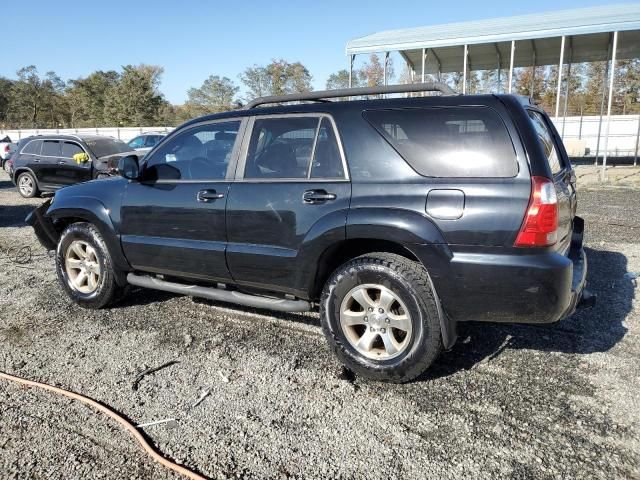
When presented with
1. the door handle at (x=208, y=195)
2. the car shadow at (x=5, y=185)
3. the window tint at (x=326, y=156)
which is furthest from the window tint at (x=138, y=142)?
the window tint at (x=326, y=156)

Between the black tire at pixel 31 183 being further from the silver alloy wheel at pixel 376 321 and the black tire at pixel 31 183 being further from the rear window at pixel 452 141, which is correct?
the rear window at pixel 452 141

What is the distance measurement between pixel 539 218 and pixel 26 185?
13.7m

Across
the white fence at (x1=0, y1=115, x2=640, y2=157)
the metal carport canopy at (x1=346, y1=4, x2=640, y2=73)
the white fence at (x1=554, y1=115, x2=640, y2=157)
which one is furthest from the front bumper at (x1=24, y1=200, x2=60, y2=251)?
the white fence at (x1=554, y1=115, x2=640, y2=157)

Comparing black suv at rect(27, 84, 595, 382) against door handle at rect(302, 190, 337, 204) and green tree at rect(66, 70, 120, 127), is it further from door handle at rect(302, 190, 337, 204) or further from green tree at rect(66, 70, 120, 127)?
green tree at rect(66, 70, 120, 127)

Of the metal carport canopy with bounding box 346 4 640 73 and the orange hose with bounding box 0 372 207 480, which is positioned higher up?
the metal carport canopy with bounding box 346 4 640 73

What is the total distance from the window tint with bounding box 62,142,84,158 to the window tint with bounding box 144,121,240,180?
29.6 feet

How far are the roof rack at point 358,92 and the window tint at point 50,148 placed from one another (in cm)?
1049

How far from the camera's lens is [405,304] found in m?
3.12

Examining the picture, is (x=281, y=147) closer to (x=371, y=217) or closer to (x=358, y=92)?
(x=358, y=92)

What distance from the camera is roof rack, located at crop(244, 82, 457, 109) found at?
343cm

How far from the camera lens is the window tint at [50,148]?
12.6 m

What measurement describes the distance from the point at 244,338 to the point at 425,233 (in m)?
1.80

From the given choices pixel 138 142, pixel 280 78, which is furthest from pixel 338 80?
pixel 138 142

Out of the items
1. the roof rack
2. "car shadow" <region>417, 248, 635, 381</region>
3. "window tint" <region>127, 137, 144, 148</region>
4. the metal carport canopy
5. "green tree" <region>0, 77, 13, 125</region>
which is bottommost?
"car shadow" <region>417, 248, 635, 381</region>
